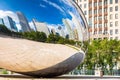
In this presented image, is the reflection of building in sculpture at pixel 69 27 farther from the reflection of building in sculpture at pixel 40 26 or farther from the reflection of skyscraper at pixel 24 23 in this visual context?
the reflection of skyscraper at pixel 24 23

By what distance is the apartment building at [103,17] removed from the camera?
342 ft

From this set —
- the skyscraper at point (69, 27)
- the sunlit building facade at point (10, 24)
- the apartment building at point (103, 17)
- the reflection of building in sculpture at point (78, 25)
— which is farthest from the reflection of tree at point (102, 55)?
the sunlit building facade at point (10, 24)

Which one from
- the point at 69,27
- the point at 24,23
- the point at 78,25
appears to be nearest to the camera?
the point at 24,23

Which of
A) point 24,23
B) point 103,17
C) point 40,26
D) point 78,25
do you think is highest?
point 103,17

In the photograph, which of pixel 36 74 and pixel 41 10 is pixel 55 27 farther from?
pixel 36 74

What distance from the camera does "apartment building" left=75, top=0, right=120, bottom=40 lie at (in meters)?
104

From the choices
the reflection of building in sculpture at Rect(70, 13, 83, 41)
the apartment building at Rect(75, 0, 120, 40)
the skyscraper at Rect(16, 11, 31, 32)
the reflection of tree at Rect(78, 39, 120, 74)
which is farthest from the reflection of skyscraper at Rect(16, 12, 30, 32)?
the apartment building at Rect(75, 0, 120, 40)

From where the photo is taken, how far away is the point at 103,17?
10831 centimetres

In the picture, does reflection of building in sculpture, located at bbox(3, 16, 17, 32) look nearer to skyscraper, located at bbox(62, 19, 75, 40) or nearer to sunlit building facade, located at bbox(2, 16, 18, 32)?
sunlit building facade, located at bbox(2, 16, 18, 32)

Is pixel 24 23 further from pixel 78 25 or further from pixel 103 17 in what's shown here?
pixel 103 17

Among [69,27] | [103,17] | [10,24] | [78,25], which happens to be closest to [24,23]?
[10,24]

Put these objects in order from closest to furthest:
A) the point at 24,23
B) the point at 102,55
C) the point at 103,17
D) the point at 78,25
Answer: the point at 24,23 → the point at 78,25 → the point at 102,55 → the point at 103,17

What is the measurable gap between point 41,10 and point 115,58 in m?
61.3

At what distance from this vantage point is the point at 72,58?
59.1 ft
